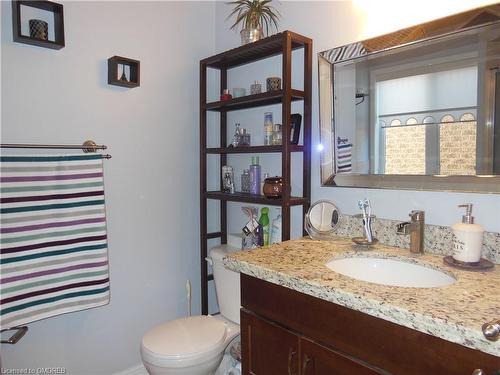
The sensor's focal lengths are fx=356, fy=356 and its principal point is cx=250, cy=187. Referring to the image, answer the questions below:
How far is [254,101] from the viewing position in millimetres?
1762

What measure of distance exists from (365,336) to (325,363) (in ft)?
0.50

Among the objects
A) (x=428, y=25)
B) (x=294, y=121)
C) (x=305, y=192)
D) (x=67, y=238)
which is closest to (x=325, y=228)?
(x=305, y=192)

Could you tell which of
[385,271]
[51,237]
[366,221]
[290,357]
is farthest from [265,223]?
[51,237]

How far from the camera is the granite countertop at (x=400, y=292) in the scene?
708 millimetres

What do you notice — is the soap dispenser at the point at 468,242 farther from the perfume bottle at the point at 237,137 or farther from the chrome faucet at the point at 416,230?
the perfume bottle at the point at 237,137

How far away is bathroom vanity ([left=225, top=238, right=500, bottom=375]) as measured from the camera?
72cm

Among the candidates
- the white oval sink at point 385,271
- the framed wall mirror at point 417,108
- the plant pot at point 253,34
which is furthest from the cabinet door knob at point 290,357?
the plant pot at point 253,34

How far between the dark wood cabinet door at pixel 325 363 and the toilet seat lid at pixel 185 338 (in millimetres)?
598

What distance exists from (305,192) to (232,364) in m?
0.83

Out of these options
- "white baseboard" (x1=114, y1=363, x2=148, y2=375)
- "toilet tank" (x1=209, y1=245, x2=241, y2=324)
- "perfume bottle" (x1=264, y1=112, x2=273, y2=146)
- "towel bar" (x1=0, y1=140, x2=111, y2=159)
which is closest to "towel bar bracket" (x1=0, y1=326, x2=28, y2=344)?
"white baseboard" (x1=114, y1=363, x2=148, y2=375)

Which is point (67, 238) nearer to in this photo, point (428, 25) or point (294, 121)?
point (294, 121)

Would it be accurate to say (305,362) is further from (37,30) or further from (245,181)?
(37,30)

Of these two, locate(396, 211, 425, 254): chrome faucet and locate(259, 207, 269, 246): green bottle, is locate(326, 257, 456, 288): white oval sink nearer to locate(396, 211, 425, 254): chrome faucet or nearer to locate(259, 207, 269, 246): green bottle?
locate(396, 211, 425, 254): chrome faucet

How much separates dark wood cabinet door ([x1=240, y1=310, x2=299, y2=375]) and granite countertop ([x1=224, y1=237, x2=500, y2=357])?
0.50 ft
